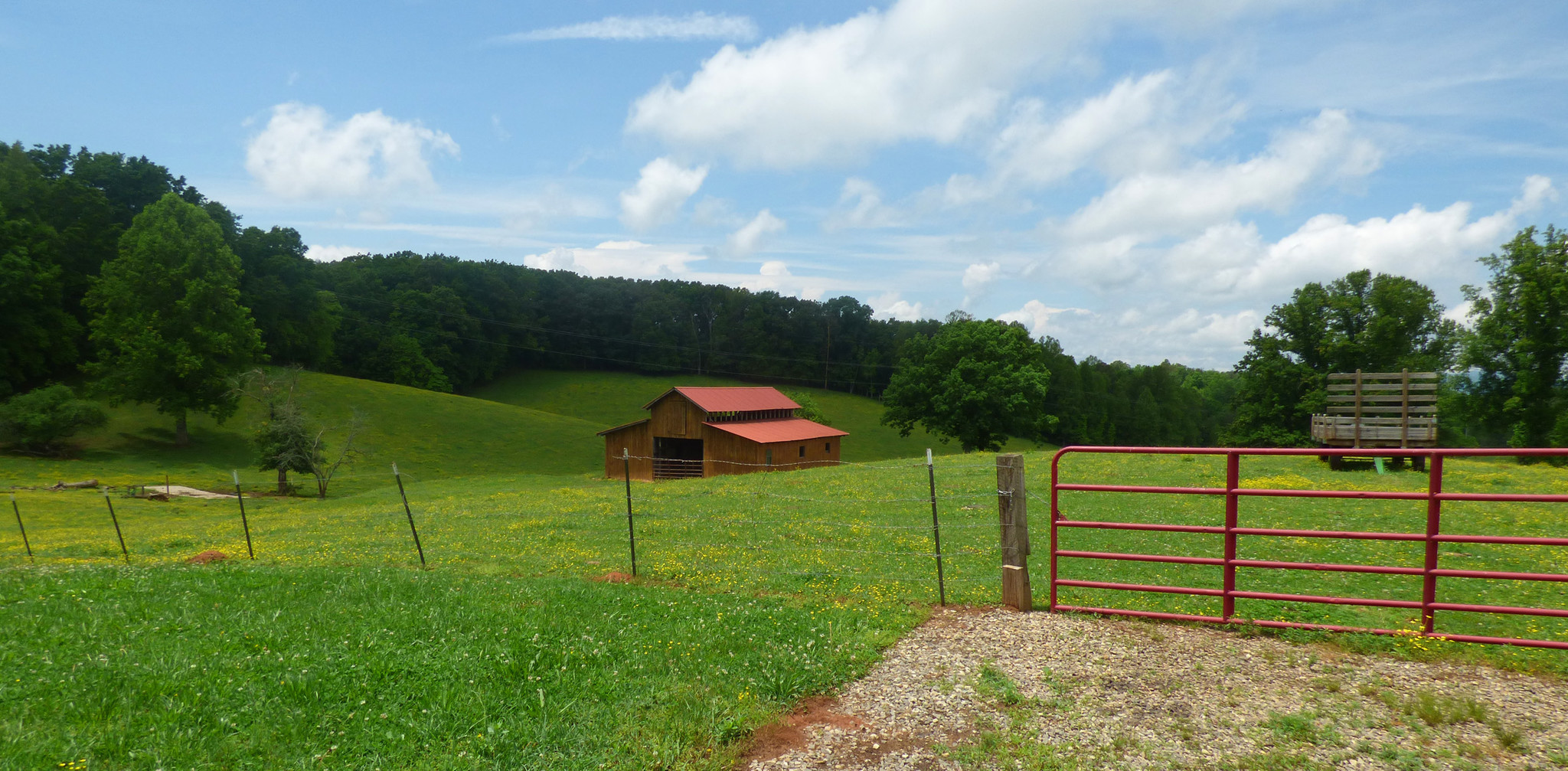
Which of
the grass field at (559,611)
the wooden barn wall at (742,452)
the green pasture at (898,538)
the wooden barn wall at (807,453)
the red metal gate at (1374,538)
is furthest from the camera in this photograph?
the wooden barn wall at (807,453)

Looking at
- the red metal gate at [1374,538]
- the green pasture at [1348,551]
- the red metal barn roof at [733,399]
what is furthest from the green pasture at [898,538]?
the red metal barn roof at [733,399]

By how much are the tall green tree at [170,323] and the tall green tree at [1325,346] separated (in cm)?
7440

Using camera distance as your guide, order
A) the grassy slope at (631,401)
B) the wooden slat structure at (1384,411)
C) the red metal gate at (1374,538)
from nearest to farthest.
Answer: the red metal gate at (1374,538), the wooden slat structure at (1384,411), the grassy slope at (631,401)

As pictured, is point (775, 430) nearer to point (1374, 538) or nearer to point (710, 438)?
point (710, 438)

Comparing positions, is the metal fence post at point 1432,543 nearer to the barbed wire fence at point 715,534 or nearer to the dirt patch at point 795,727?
the barbed wire fence at point 715,534

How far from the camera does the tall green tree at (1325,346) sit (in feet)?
173

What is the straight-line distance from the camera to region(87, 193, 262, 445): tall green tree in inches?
2126

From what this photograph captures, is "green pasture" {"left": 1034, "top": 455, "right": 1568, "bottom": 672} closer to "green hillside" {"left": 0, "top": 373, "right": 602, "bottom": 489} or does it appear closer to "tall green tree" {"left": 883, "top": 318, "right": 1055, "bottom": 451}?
"tall green tree" {"left": 883, "top": 318, "right": 1055, "bottom": 451}

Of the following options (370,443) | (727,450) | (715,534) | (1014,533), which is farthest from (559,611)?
(370,443)

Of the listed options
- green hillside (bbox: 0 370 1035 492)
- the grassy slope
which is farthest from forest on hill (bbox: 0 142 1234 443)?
green hillside (bbox: 0 370 1035 492)

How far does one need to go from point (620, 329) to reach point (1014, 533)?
113331 millimetres

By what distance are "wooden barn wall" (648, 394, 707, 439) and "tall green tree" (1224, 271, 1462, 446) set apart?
38993mm

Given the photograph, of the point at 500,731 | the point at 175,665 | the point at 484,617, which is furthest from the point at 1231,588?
the point at 175,665

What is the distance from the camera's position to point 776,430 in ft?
176
